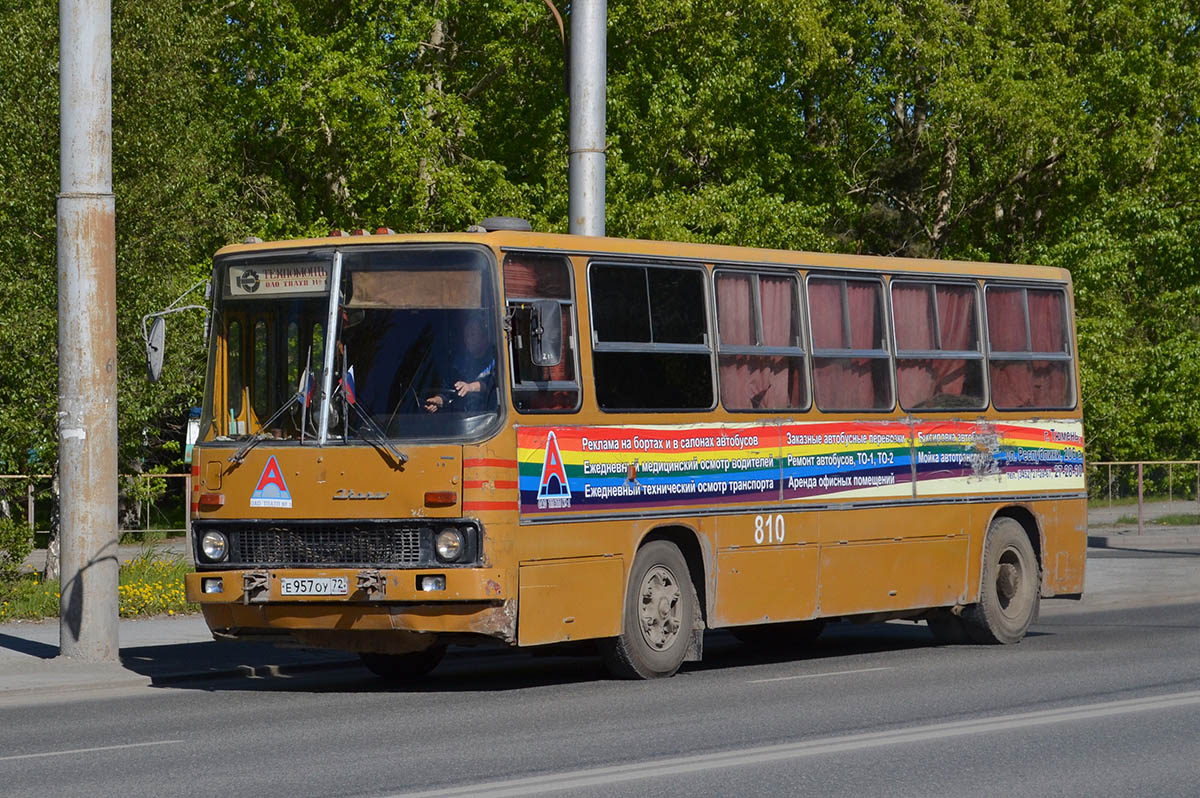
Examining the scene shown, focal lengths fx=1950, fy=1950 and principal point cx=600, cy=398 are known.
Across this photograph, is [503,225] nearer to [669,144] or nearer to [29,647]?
[29,647]

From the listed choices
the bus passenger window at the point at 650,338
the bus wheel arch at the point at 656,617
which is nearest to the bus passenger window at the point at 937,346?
the bus passenger window at the point at 650,338

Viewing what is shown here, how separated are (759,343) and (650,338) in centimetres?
137

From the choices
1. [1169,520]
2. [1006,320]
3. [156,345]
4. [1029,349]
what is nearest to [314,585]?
[156,345]

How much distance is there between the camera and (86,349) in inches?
606

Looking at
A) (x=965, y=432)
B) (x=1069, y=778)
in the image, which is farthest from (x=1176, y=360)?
(x=1069, y=778)

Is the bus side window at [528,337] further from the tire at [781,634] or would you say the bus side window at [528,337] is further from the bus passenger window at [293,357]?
the tire at [781,634]

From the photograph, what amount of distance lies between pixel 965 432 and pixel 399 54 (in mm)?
24741

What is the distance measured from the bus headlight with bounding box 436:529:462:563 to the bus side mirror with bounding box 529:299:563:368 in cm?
126

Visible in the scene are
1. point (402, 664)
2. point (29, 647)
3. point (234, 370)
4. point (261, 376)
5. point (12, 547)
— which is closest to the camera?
point (261, 376)

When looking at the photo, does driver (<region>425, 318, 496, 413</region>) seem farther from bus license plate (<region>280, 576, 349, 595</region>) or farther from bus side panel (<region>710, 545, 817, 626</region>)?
bus side panel (<region>710, 545, 817, 626</region>)

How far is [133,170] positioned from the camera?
28.7 metres

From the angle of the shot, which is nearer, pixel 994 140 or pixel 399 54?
pixel 399 54

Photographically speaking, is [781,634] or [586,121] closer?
[781,634]

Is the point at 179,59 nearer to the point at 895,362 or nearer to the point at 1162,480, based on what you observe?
the point at 895,362
